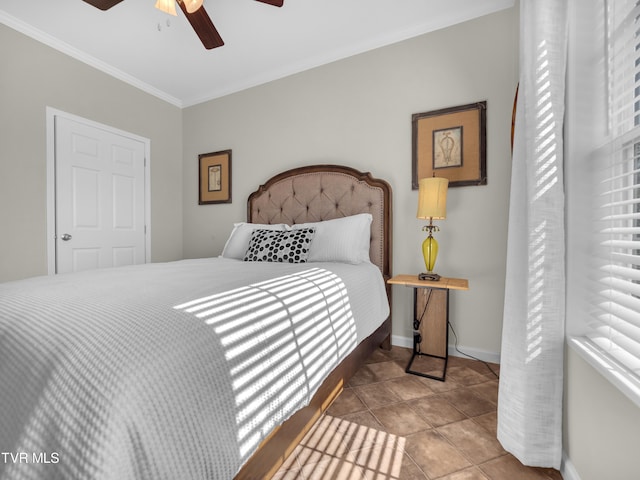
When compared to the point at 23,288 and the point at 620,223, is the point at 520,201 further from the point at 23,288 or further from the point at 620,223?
the point at 23,288

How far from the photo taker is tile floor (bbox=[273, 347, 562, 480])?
1188 mm

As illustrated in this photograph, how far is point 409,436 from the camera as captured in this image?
140cm

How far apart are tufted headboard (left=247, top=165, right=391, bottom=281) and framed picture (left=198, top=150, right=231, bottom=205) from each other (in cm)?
47

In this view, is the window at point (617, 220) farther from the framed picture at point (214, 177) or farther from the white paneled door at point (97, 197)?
the white paneled door at point (97, 197)

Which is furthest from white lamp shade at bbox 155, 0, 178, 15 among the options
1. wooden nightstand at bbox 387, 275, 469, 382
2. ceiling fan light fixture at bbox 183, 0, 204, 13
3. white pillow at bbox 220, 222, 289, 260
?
wooden nightstand at bbox 387, 275, 469, 382

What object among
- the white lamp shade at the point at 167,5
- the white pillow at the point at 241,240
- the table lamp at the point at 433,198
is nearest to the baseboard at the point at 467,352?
the table lamp at the point at 433,198

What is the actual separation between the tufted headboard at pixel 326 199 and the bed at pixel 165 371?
3.44 feet

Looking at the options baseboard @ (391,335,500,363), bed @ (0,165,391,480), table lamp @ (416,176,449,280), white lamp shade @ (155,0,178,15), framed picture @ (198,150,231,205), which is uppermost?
white lamp shade @ (155,0,178,15)

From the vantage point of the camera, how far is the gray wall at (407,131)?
7.18ft

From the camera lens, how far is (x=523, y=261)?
1190 mm

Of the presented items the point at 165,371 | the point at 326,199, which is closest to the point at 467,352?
the point at 326,199

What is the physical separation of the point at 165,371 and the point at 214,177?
3.12 metres

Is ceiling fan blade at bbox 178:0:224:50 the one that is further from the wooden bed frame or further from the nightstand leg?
the nightstand leg

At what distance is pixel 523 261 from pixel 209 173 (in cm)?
324
